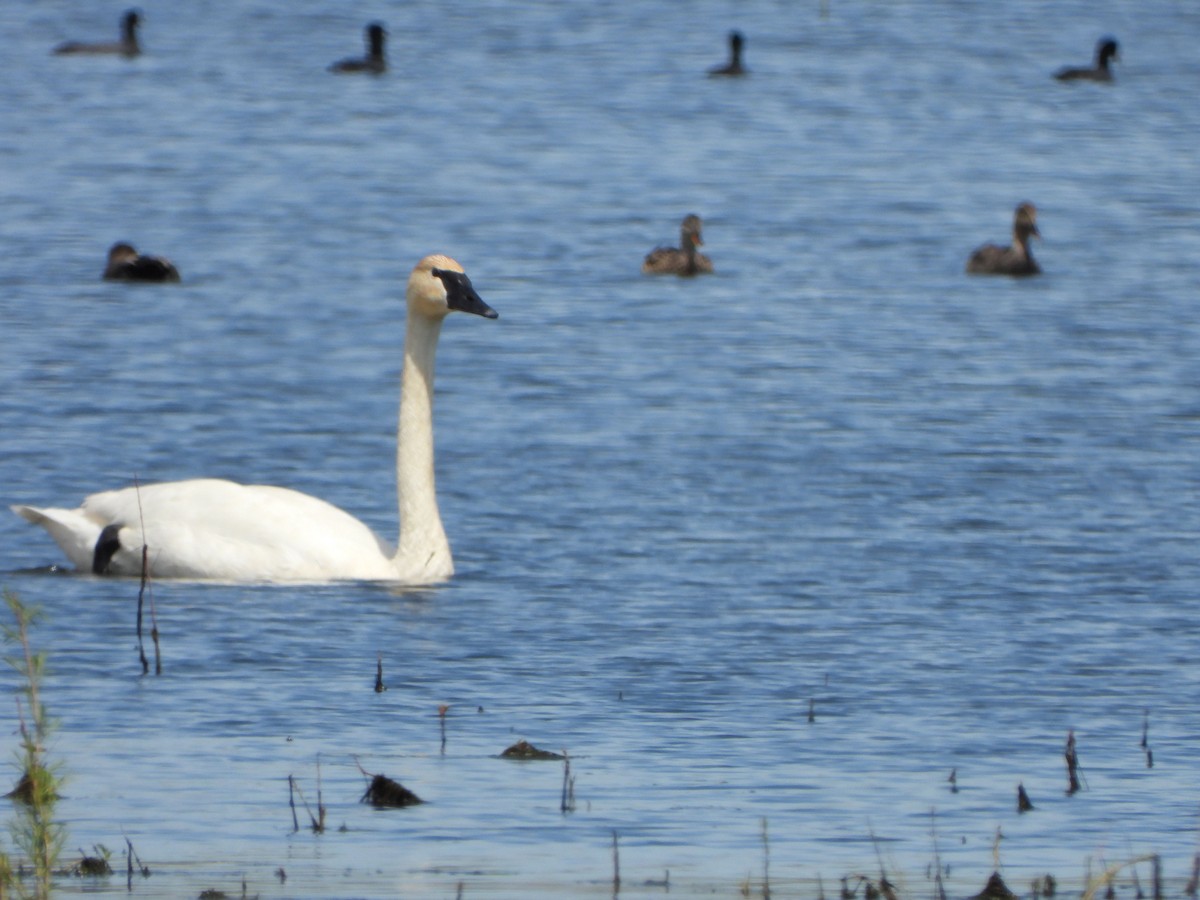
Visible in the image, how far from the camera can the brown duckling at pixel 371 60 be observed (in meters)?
42.8

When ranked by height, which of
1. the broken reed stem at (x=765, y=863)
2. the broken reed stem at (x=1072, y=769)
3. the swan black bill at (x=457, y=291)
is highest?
the swan black bill at (x=457, y=291)

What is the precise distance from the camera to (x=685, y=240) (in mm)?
23594

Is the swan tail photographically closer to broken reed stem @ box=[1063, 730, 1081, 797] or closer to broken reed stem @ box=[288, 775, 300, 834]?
broken reed stem @ box=[288, 775, 300, 834]

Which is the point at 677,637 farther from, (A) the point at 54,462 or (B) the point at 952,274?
(B) the point at 952,274

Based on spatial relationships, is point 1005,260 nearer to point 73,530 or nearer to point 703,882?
point 73,530

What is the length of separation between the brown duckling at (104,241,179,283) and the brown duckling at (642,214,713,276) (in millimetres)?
3834

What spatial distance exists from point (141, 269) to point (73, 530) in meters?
9.90

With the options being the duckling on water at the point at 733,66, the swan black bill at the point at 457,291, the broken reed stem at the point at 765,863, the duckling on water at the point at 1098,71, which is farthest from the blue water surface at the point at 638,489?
the duckling on water at the point at 733,66

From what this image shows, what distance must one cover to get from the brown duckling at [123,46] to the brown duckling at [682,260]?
75.2ft

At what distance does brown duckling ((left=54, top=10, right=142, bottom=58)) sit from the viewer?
44.7 m

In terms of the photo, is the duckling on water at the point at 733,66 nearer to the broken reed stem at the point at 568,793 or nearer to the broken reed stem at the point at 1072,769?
the broken reed stem at the point at 1072,769

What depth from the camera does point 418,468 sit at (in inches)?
487

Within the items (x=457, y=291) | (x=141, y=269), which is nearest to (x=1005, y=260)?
(x=141, y=269)

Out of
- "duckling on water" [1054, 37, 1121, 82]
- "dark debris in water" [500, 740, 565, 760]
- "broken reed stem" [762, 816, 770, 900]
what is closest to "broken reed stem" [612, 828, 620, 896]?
"broken reed stem" [762, 816, 770, 900]
